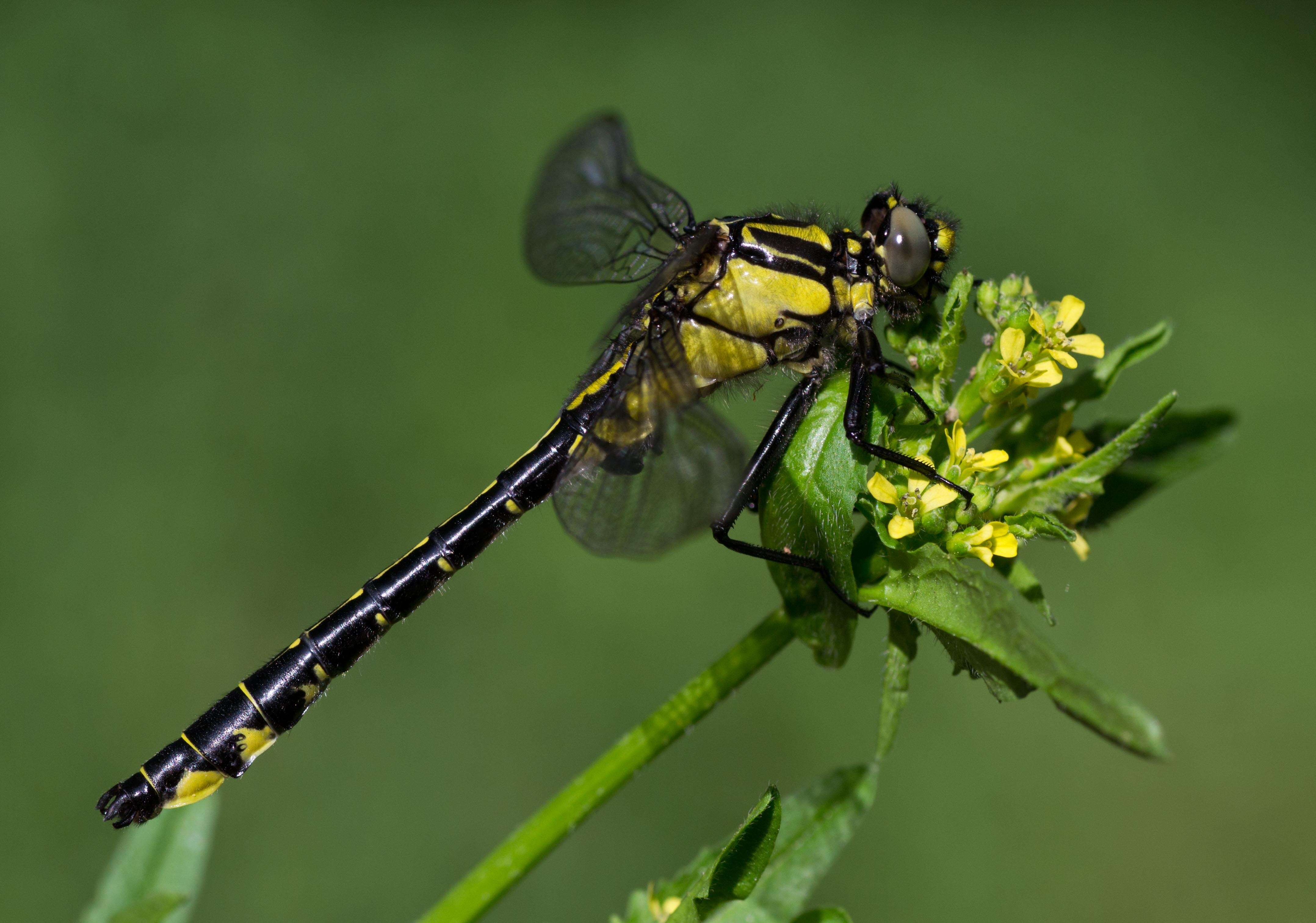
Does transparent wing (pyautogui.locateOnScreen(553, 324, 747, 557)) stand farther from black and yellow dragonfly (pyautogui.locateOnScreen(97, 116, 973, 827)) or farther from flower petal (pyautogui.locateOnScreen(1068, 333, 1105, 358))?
flower petal (pyautogui.locateOnScreen(1068, 333, 1105, 358))

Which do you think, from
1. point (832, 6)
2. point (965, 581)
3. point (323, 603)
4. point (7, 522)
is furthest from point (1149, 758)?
point (832, 6)

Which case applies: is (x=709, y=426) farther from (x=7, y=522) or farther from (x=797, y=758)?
(x=7, y=522)

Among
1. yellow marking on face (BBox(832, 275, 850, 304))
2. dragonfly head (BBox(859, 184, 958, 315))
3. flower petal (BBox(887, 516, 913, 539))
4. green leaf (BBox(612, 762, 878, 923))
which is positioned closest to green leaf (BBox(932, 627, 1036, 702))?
flower petal (BBox(887, 516, 913, 539))

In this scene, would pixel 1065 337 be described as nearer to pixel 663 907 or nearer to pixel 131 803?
pixel 663 907

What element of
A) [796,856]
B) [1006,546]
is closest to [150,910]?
[796,856]

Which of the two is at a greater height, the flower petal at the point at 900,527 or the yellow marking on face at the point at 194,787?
the yellow marking on face at the point at 194,787

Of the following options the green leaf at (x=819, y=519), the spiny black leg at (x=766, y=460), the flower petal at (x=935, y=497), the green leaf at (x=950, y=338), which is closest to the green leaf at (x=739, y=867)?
the green leaf at (x=819, y=519)

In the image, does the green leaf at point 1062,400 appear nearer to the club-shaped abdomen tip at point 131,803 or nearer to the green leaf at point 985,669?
the green leaf at point 985,669
